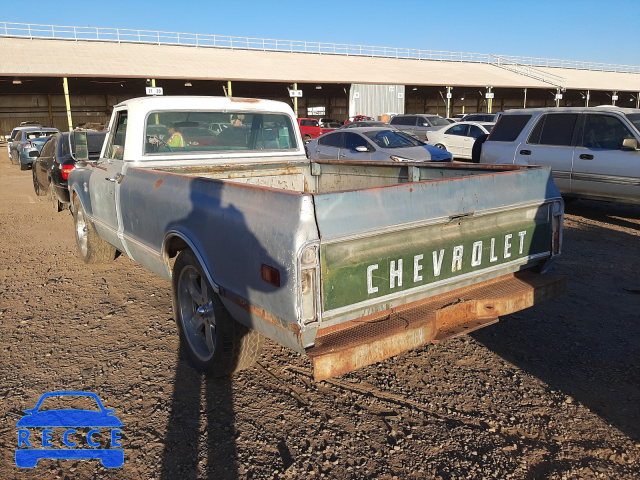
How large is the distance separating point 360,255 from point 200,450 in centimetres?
141

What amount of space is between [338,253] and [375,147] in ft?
31.5

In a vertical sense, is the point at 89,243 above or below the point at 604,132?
below

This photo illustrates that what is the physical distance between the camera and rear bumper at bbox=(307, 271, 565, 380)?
2705mm

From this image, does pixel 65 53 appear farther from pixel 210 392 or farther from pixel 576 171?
pixel 210 392

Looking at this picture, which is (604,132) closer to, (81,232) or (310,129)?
(81,232)

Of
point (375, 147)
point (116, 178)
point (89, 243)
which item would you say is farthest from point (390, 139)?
point (116, 178)

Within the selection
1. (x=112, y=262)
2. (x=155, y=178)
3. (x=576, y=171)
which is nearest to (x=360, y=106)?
(x=576, y=171)

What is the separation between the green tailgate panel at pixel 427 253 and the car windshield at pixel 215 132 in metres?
2.84

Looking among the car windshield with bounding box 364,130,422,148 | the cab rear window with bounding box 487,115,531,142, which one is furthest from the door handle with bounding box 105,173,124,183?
the car windshield with bounding box 364,130,422,148

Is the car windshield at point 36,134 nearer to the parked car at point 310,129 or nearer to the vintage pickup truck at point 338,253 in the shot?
the parked car at point 310,129

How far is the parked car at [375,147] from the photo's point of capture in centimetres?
1169

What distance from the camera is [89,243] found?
6266 mm

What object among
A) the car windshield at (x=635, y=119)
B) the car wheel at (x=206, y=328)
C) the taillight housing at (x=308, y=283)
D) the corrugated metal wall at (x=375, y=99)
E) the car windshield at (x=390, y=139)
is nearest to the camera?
the taillight housing at (x=308, y=283)

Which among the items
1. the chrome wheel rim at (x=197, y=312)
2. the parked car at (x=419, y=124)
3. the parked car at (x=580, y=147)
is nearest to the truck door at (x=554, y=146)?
the parked car at (x=580, y=147)
